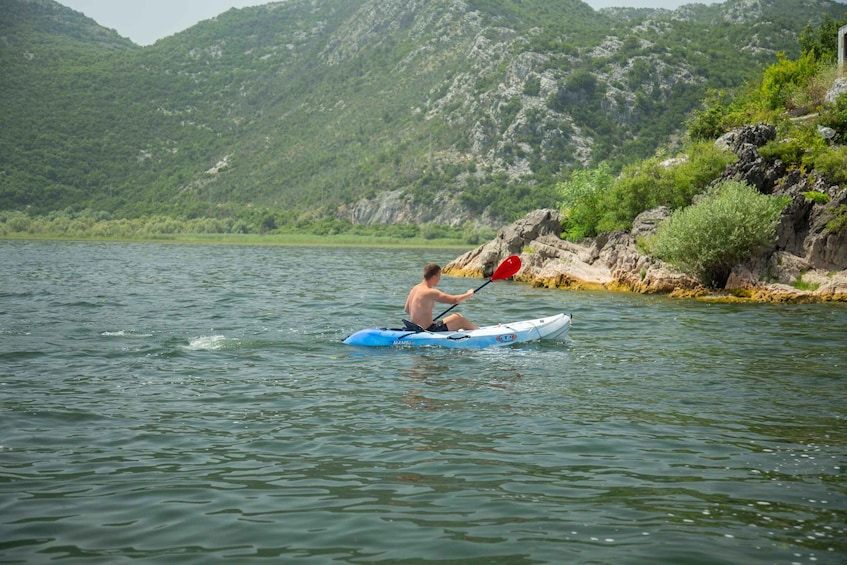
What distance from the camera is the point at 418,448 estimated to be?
8.52 meters

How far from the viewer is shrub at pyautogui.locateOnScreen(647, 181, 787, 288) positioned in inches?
1058

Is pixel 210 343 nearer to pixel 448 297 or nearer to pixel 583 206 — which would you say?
pixel 448 297

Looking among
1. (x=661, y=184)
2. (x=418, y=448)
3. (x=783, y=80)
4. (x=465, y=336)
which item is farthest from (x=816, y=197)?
(x=418, y=448)

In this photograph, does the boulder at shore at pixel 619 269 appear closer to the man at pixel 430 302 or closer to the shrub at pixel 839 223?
the shrub at pixel 839 223

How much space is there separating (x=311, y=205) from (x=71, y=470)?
112 meters

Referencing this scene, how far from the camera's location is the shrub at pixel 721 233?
88.2ft

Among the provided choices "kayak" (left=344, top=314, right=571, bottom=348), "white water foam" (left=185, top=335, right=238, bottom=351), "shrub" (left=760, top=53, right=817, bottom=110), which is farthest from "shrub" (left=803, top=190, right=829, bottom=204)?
"white water foam" (left=185, top=335, right=238, bottom=351)

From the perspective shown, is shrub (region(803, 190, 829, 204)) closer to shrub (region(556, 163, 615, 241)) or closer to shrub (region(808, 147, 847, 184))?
shrub (region(808, 147, 847, 184))

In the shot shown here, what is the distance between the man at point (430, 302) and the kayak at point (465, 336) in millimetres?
345

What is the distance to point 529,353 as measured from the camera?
15.3 m

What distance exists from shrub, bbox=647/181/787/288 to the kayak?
12.8 m

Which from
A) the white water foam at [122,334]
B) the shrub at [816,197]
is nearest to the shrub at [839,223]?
the shrub at [816,197]

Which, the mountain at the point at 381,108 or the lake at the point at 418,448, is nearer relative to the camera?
the lake at the point at 418,448

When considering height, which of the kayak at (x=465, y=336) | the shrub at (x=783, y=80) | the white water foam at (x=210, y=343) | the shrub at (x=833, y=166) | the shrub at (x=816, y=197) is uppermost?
the shrub at (x=783, y=80)
